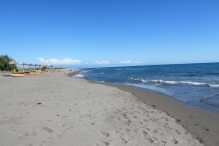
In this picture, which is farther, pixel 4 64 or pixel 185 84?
pixel 4 64

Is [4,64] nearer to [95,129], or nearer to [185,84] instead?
[185,84]

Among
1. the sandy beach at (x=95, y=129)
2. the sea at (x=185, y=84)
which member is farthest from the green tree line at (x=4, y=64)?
the sandy beach at (x=95, y=129)

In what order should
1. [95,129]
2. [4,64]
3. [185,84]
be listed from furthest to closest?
1. [4,64]
2. [185,84]
3. [95,129]

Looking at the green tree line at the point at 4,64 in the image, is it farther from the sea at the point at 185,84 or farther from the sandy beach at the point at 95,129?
the sandy beach at the point at 95,129

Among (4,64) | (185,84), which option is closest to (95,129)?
(185,84)

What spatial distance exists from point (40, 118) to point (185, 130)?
4.38m

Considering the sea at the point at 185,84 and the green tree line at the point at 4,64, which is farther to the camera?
the green tree line at the point at 4,64

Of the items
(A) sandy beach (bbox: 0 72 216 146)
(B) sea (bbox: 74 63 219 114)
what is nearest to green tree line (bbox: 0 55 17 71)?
(B) sea (bbox: 74 63 219 114)

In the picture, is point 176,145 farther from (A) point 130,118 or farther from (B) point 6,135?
(B) point 6,135

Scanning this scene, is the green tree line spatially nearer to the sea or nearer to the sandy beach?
the sea

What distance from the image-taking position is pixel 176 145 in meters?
5.16

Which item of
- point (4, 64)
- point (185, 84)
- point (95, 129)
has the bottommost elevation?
point (185, 84)

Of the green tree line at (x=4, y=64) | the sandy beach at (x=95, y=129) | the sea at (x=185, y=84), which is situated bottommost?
the sea at (x=185, y=84)

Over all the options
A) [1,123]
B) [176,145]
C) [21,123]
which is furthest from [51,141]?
[176,145]
